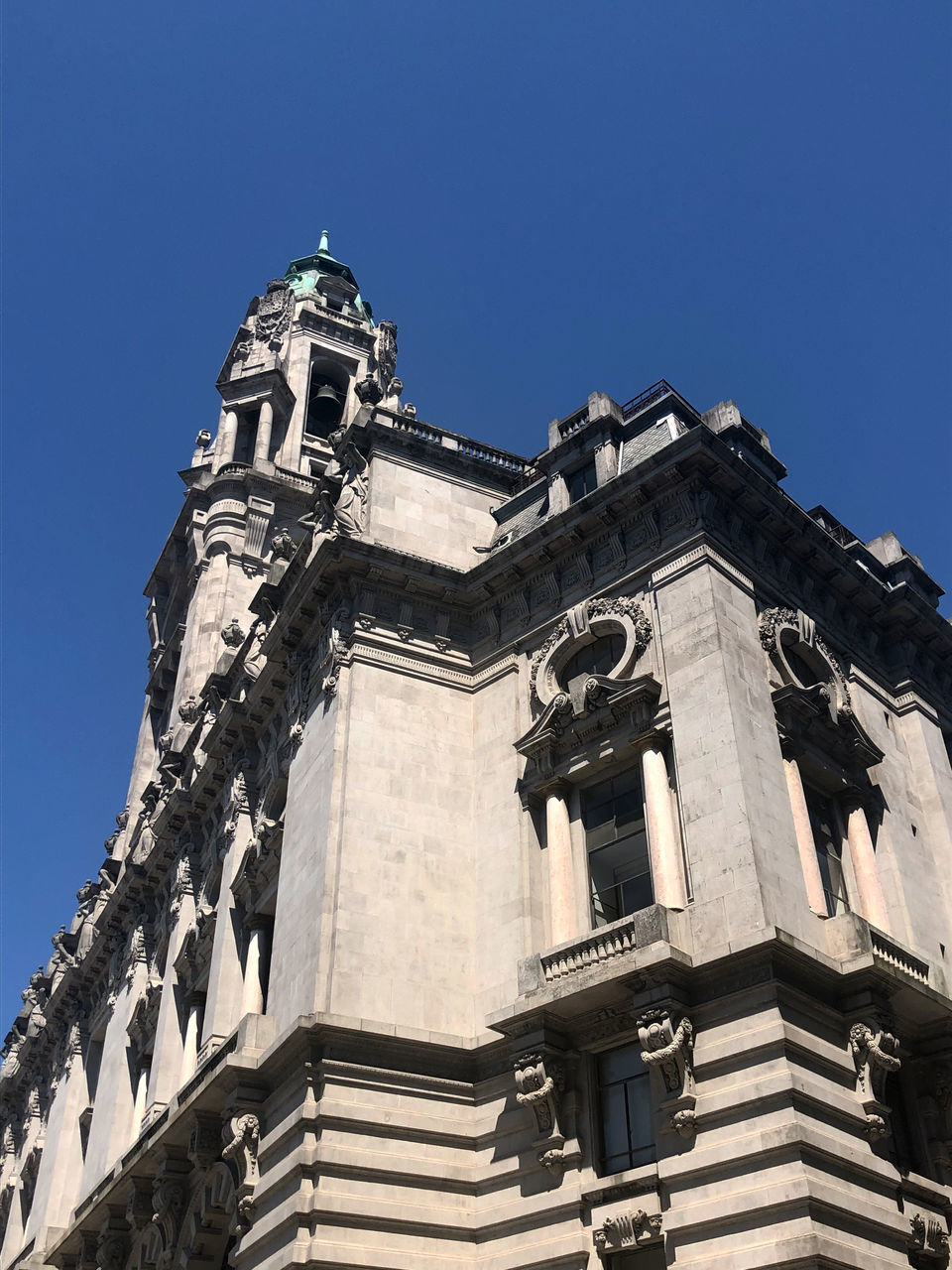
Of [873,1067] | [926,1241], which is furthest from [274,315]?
[926,1241]

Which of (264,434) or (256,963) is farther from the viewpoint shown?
(264,434)

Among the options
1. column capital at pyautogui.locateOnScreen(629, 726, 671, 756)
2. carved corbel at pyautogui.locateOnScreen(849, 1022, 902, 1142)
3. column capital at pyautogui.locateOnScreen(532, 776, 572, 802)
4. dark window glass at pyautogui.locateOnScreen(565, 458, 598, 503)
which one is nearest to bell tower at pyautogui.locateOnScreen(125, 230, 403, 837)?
dark window glass at pyautogui.locateOnScreen(565, 458, 598, 503)

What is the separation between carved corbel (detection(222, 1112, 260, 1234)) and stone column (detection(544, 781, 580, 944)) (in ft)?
23.3

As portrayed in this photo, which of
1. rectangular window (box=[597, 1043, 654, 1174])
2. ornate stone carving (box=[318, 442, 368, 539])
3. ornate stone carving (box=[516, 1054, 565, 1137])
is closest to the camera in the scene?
rectangular window (box=[597, 1043, 654, 1174])

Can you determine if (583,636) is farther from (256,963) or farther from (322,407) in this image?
(322,407)

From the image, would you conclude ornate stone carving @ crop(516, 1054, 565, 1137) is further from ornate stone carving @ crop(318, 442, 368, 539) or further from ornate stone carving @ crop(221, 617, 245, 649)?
ornate stone carving @ crop(221, 617, 245, 649)

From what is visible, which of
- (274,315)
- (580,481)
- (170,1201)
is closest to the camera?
(170,1201)

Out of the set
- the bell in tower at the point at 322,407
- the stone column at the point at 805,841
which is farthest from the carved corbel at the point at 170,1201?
the bell in tower at the point at 322,407

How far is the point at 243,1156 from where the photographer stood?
2381cm

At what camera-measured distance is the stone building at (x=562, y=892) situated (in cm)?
1994

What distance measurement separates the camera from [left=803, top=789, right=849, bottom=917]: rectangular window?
24.1 m

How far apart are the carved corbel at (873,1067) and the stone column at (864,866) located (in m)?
4.42

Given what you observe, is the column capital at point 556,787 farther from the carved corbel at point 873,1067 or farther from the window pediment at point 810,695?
the carved corbel at point 873,1067

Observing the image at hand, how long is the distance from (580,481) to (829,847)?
1102 centimetres
